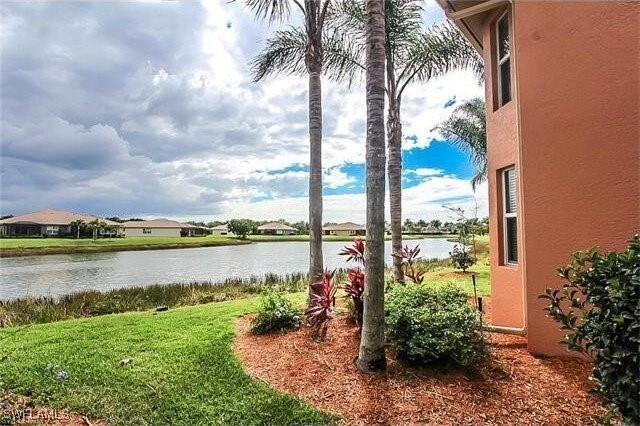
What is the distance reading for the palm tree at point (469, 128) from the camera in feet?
57.7

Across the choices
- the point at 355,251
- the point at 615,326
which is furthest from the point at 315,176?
the point at 615,326

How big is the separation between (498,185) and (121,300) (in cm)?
1163

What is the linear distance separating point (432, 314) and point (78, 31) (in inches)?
281

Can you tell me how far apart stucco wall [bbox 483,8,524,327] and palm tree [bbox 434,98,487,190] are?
11.9 metres

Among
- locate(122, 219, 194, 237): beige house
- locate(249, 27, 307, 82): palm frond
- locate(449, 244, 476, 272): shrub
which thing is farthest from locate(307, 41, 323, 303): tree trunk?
locate(122, 219, 194, 237): beige house

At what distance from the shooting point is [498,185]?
600 cm

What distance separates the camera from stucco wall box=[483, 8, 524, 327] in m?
5.48

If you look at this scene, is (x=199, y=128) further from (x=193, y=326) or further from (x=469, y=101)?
(x=469, y=101)

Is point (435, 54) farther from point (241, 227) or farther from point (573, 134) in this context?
point (241, 227)

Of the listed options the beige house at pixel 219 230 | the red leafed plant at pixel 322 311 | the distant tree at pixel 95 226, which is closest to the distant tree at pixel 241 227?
the distant tree at pixel 95 226

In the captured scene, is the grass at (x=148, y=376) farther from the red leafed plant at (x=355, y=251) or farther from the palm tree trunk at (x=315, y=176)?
the red leafed plant at (x=355, y=251)

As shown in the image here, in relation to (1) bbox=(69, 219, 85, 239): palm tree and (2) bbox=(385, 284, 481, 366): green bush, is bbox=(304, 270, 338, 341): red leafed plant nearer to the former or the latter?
(2) bbox=(385, 284, 481, 366): green bush

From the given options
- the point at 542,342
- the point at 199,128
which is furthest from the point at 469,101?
the point at 542,342

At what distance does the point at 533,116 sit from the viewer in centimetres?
481
